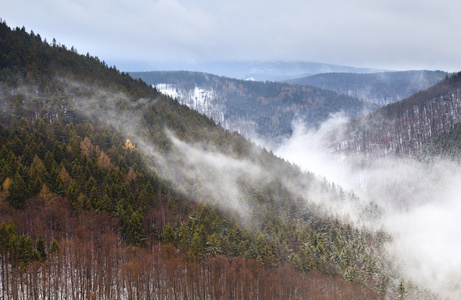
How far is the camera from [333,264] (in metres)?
99.1

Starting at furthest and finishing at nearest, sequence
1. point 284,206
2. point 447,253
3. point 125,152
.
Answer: point 447,253 < point 284,206 < point 125,152

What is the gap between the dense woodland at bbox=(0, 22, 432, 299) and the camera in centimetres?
5734

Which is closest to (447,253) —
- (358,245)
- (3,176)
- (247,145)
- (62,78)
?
(358,245)

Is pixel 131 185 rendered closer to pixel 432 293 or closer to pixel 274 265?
pixel 274 265

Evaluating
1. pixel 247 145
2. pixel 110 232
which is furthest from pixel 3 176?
pixel 247 145

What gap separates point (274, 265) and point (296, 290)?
28.0ft

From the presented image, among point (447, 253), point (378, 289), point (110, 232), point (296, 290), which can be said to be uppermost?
point (110, 232)

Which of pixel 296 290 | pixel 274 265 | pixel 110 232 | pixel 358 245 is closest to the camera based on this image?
pixel 110 232

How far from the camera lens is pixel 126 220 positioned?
72.5m

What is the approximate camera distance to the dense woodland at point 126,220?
188ft

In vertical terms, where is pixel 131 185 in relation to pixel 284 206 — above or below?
above

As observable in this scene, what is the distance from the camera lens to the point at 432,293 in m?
122

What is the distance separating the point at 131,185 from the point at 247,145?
354ft

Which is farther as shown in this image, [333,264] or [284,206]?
[284,206]
